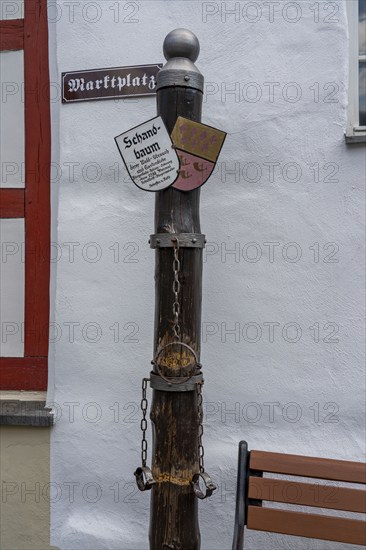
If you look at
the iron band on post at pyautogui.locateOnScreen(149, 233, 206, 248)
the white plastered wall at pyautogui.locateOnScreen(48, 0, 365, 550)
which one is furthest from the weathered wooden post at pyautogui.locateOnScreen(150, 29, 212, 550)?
the white plastered wall at pyautogui.locateOnScreen(48, 0, 365, 550)

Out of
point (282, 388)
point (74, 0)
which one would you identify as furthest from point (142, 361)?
point (74, 0)

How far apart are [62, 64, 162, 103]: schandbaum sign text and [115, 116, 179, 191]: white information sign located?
1035 millimetres

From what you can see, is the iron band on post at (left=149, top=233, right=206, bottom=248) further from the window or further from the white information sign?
the window

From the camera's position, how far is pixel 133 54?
3250 millimetres

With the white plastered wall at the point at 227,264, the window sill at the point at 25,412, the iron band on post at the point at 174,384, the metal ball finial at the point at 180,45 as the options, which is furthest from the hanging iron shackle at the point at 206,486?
the metal ball finial at the point at 180,45

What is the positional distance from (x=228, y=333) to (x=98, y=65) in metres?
1.63

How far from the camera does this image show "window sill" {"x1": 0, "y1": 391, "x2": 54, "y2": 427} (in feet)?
10.8

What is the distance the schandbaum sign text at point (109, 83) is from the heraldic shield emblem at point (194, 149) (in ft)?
3.43

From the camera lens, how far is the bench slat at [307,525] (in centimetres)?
271

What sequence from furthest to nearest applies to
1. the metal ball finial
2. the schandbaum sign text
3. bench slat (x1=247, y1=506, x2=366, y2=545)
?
1. the schandbaum sign text
2. bench slat (x1=247, y1=506, x2=366, y2=545)
3. the metal ball finial

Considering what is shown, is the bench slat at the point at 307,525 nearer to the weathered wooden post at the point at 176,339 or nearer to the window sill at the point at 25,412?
the weathered wooden post at the point at 176,339

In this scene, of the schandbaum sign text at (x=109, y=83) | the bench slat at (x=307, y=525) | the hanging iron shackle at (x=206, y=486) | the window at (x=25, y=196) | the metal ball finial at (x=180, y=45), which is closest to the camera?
the hanging iron shackle at (x=206, y=486)

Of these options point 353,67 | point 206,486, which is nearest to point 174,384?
point 206,486

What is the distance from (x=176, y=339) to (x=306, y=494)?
1112mm
